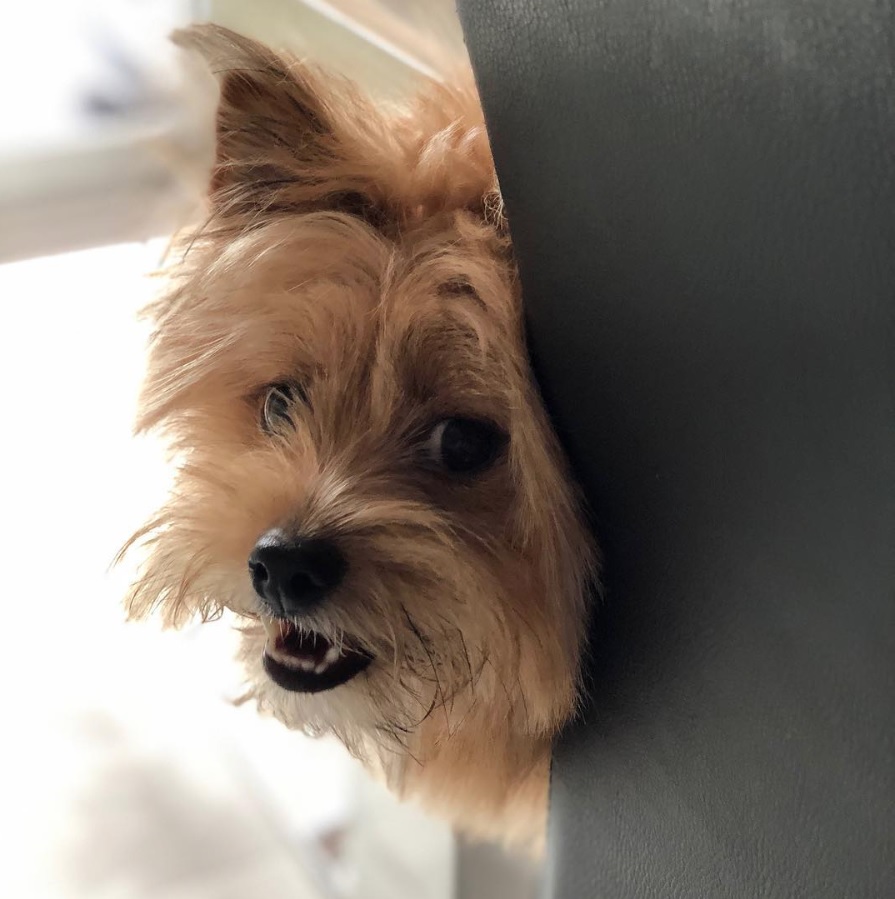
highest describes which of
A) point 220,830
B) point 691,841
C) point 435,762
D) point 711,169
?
point 711,169

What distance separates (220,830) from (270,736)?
15 centimetres

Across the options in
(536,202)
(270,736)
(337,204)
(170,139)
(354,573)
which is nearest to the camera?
(536,202)

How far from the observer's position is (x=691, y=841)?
63 cm

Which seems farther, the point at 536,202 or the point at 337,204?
the point at 337,204

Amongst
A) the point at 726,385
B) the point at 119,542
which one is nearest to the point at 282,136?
the point at 726,385

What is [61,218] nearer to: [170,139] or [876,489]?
[170,139]

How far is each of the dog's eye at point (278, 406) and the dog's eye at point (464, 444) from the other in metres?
0.14

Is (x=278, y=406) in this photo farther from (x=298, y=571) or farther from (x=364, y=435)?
(x=298, y=571)

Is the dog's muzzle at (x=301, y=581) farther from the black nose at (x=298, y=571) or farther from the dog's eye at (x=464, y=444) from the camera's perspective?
the dog's eye at (x=464, y=444)

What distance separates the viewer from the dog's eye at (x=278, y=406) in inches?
33.5

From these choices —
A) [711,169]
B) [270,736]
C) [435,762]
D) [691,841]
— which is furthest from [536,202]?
[270,736]

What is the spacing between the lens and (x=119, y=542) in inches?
54.0

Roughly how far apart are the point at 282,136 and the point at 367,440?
0.29 m

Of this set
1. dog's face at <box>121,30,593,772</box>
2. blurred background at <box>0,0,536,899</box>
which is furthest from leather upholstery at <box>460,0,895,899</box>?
blurred background at <box>0,0,536,899</box>
